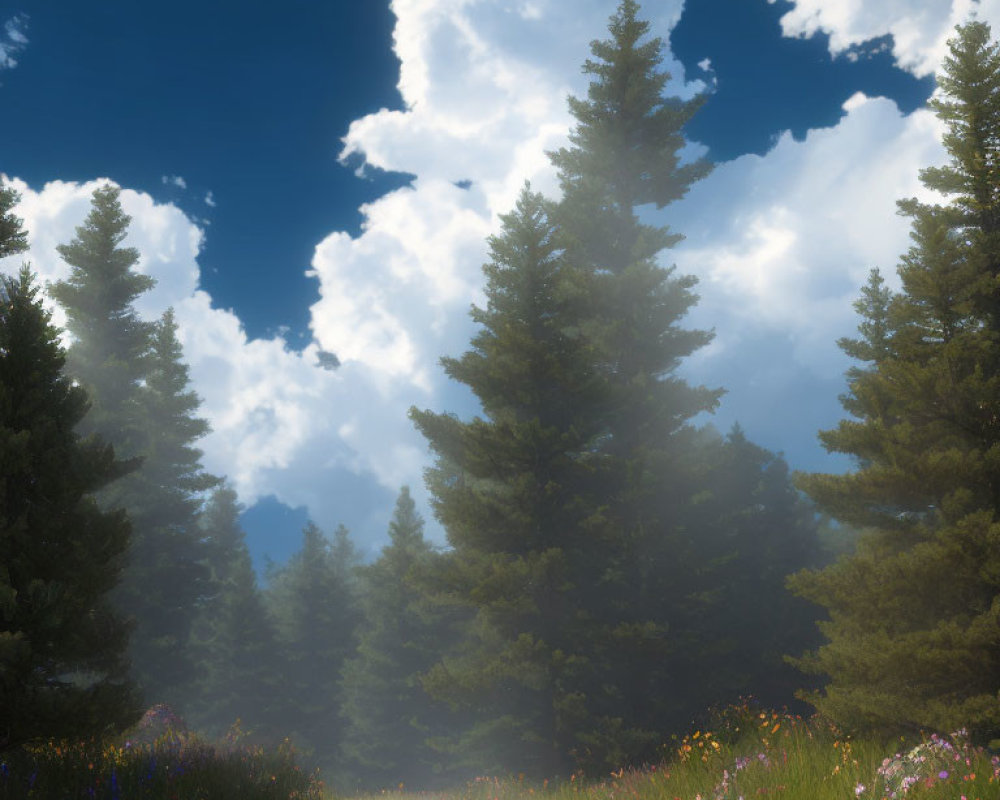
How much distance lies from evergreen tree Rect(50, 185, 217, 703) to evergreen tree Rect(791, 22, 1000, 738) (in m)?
24.3

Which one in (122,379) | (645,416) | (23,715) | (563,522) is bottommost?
(23,715)

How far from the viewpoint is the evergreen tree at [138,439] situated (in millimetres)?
25656

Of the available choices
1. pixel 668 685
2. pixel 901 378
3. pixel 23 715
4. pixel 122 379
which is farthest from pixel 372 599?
pixel 901 378

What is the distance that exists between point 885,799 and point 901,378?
6.03 meters

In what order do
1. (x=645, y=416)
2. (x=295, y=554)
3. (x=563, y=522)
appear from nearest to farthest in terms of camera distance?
(x=563, y=522), (x=645, y=416), (x=295, y=554)

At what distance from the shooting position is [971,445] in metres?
9.36

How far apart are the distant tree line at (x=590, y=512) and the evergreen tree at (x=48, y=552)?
0.13 feet

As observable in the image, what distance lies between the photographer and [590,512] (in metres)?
15.1

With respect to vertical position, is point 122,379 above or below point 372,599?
above

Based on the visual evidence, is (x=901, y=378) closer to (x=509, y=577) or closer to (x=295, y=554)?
(x=509, y=577)

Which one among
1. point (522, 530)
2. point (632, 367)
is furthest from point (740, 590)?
point (522, 530)

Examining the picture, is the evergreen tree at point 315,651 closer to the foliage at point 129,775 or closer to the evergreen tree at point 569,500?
the evergreen tree at point 569,500

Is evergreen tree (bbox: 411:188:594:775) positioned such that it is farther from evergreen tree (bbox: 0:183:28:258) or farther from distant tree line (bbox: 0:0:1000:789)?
evergreen tree (bbox: 0:183:28:258)

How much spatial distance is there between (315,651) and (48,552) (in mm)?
32760
